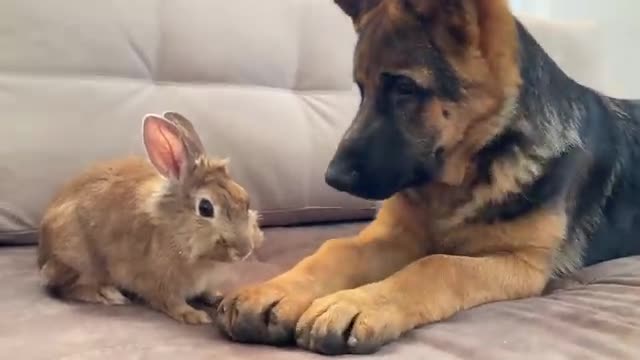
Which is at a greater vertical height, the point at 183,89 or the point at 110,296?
the point at 183,89

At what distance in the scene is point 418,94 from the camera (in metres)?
1.26

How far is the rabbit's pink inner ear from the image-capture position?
3.84ft

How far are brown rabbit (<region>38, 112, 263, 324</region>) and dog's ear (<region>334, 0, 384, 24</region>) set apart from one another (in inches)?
14.2

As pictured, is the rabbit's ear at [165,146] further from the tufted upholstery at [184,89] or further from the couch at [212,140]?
the tufted upholstery at [184,89]

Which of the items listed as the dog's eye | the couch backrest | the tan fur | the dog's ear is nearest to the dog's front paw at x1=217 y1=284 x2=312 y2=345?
the tan fur

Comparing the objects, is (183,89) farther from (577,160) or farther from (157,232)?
(577,160)

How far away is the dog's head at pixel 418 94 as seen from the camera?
1.25m

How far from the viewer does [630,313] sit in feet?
3.84

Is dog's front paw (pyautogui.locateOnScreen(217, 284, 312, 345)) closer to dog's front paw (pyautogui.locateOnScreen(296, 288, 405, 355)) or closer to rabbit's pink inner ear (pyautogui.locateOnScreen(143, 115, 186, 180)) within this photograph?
dog's front paw (pyautogui.locateOnScreen(296, 288, 405, 355))

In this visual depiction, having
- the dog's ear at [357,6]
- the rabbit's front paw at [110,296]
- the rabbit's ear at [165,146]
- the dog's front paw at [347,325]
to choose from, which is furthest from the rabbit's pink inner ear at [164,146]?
the dog's ear at [357,6]

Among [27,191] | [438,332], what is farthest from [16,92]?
[438,332]

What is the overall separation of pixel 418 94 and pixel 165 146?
1.26 feet

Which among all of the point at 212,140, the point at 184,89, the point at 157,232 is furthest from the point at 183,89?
the point at 157,232

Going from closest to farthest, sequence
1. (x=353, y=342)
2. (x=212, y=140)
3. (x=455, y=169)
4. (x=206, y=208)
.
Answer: (x=353, y=342) < (x=206, y=208) < (x=455, y=169) < (x=212, y=140)
